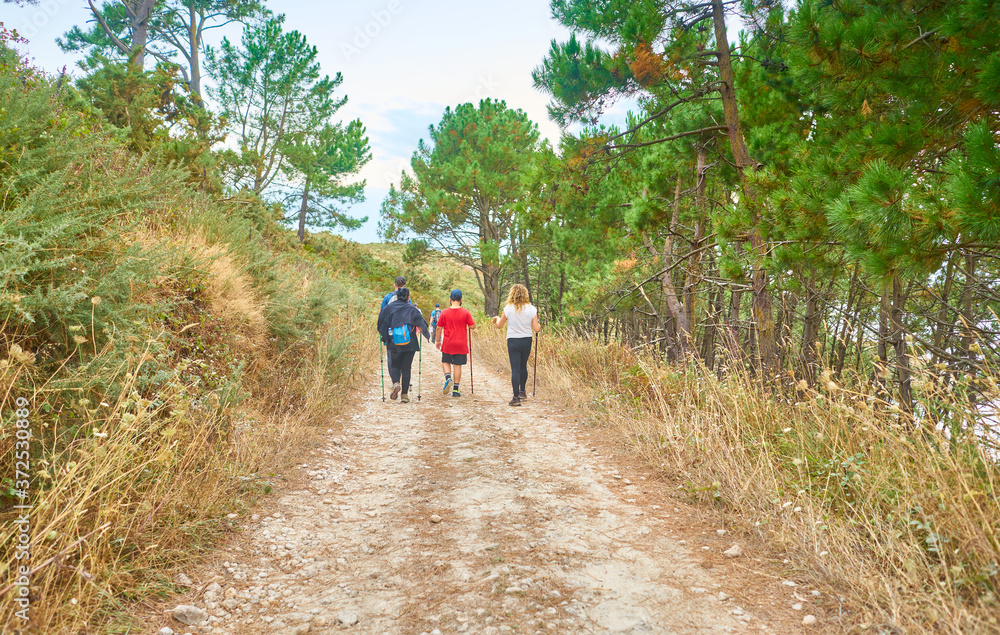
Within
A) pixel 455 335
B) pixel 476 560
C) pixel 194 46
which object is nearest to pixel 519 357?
pixel 455 335

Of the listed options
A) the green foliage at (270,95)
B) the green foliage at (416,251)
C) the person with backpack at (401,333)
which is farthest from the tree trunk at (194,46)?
the person with backpack at (401,333)

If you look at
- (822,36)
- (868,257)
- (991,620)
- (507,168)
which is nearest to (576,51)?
(822,36)

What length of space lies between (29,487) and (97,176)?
292 cm

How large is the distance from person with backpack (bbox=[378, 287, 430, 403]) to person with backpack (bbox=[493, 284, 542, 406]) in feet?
4.71

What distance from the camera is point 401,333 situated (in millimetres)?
8523

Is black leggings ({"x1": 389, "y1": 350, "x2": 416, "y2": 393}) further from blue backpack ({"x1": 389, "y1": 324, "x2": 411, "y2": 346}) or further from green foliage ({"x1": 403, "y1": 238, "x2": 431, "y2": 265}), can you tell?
green foliage ({"x1": 403, "y1": 238, "x2": 431, "y2": 265})

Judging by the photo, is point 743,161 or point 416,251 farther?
point 416,251

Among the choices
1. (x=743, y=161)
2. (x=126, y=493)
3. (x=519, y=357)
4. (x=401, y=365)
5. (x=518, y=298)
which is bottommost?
(x=126, y=493)

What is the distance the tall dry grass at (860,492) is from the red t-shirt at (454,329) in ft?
13.8

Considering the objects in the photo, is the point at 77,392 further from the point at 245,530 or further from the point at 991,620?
the point at 991,620

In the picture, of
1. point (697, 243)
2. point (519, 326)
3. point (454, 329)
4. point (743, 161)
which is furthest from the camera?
point (454, 329)

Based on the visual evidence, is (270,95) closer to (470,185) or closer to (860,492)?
(470,185)

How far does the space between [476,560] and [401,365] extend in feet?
19.5

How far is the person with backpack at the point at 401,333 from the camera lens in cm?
855
